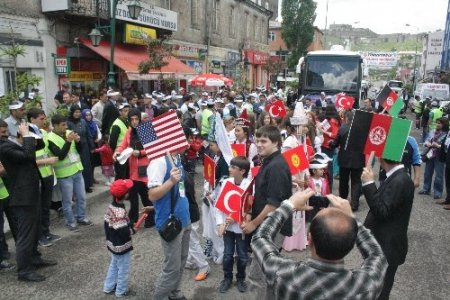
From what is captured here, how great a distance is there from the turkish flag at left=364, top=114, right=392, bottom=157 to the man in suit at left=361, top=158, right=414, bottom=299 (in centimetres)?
14

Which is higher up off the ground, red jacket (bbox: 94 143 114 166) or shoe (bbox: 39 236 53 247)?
red jacket (bbox: 94 143 114 166)

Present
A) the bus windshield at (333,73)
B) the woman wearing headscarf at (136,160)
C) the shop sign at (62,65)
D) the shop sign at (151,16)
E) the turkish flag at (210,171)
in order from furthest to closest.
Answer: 1. the bus windshield at (333,73)
2. the shop sign at (151,16)
3. the shop sign at (62,65)
4. the woman wearing headscarf at (136,160)
5. the turkish flag at (210,171)

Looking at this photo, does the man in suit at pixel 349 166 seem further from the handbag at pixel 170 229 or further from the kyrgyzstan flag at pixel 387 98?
the handbag at pixel 170 229

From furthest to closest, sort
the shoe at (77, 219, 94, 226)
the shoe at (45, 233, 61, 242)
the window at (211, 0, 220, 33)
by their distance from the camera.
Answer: the window at (211, 0, 220, 33)
the shoe at (77, 219, 94, 226)
the shoe at (45, 233, 61, 242)

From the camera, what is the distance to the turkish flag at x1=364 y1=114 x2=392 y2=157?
3656 millimetres

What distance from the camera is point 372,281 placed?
1965 millimetres

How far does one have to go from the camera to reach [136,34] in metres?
17.0

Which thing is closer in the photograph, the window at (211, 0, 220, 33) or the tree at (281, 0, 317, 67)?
the window at (211, 0, 220, 33)

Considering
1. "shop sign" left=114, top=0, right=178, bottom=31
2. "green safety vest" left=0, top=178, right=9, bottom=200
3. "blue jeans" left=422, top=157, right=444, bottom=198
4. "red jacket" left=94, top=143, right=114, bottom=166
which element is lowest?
"blue jeans" left=422, top=157, right=444, bottom=198

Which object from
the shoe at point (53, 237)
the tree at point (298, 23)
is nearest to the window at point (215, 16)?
the tree at point (298, 23)

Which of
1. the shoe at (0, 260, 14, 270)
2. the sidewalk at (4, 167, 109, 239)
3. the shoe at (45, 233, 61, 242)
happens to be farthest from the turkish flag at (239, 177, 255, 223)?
the sidewalk at (4, 167, 109, 239)

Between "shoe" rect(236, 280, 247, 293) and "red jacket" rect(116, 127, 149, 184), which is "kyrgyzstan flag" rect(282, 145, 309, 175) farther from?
"red jacket" rect(116, 127, 149, 184)

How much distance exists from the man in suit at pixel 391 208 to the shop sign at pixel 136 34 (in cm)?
1479

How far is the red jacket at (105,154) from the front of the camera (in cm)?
828
